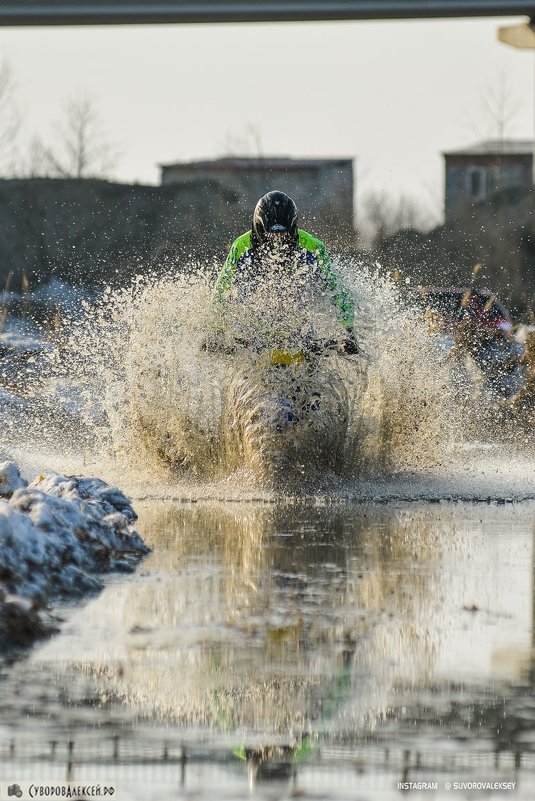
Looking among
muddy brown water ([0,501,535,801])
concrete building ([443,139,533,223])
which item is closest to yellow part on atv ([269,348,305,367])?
muddy brown water ([0,501,535,801])

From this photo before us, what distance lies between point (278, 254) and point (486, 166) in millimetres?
76694

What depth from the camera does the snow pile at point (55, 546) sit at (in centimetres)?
713

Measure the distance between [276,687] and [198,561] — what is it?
309 centimetres

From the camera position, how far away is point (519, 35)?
2259cm

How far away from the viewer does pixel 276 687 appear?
244 inches

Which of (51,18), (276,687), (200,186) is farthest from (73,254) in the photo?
(276,687)

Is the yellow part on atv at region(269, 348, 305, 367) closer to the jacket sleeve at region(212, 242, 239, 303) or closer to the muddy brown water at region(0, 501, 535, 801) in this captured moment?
the jacket sleeve at region(212, 242, 239, 303)

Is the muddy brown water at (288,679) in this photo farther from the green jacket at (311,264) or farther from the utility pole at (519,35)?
the utility pole at (519,35)

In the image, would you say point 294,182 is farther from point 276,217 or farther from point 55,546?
point 55,546

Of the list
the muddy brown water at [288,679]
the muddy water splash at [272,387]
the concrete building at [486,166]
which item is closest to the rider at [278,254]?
the muddy water splash at [272,387]

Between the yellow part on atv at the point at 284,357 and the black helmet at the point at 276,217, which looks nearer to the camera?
the yellow part on atv at the point at 284,357

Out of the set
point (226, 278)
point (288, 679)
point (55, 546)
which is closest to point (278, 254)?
point (226, 278)

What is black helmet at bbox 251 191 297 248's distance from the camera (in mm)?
14094

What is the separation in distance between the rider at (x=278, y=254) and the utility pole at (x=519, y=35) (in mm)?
9237
